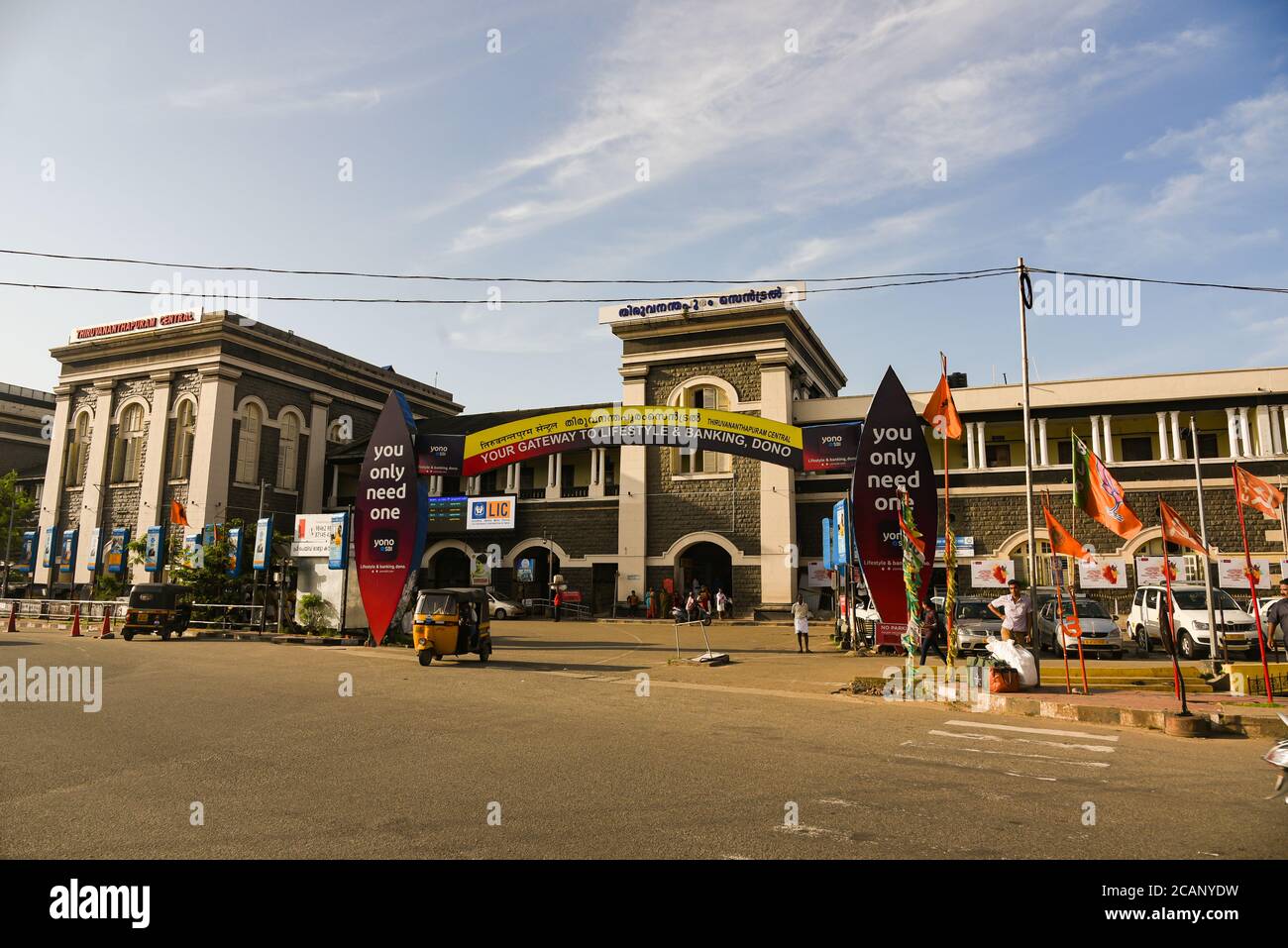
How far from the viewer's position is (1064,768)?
25.9ft

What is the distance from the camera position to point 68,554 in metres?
41.2

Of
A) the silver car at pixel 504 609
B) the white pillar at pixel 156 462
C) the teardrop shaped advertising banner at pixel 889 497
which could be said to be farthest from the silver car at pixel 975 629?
the white pillar at pixel 156 462

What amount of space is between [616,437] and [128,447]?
31713mm

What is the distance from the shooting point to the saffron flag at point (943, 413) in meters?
16.2

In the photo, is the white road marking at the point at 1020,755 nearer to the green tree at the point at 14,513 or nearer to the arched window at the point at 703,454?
the arched window at the point at 703,454

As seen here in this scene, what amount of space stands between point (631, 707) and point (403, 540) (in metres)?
11.3

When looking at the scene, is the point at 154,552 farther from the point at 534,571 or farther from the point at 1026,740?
the point at 1026,740

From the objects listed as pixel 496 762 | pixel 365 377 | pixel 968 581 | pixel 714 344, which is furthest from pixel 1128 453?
pixel 365 377

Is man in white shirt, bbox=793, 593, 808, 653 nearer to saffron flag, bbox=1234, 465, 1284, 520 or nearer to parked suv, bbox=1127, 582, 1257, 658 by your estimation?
parked suv, bbox=1127, 582, 1257, 658

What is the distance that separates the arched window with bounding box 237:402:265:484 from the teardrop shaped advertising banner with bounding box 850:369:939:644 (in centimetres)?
3306

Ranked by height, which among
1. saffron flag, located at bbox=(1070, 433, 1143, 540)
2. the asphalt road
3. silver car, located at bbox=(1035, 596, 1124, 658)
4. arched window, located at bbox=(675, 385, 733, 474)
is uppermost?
arched window, located at bbox=(675, 385, 733, 474)

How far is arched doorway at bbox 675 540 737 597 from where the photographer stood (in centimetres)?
3566

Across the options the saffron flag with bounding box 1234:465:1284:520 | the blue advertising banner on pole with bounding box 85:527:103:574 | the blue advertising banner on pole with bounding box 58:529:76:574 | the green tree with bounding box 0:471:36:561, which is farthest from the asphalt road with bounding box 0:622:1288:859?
the green tree with bounding box 0:471:36:561
